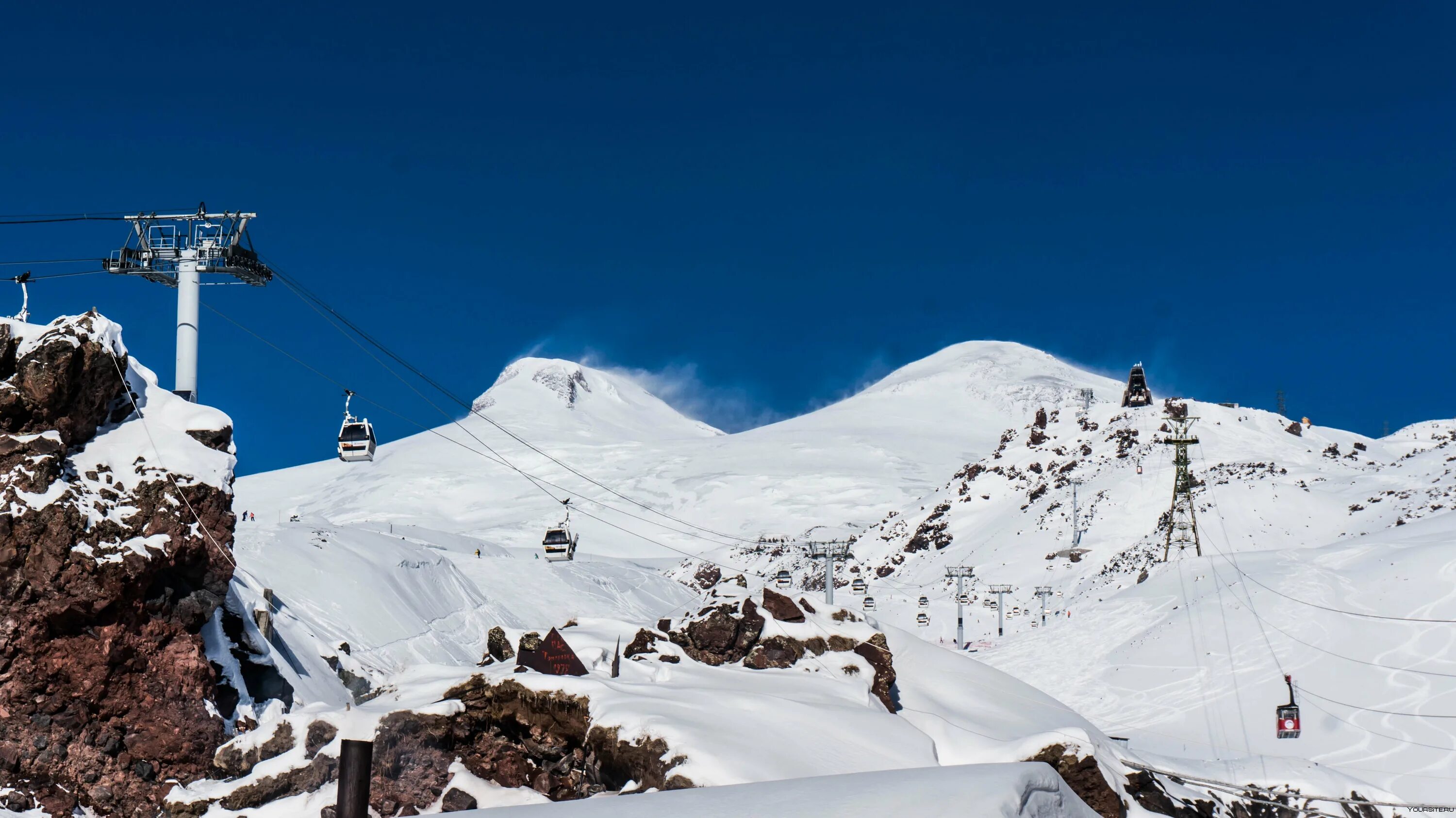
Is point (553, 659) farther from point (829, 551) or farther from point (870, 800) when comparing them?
point (829, 551)

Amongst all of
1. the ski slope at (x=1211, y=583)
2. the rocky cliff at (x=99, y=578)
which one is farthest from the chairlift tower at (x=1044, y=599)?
the rocky cliff at (x=99, y=578)

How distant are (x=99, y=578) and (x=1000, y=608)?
5236 cm

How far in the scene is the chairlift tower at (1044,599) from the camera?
210ft

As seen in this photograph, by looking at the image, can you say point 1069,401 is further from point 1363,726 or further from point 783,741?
point 783,741

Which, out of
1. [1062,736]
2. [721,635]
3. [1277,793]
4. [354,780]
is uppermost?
[721,635]

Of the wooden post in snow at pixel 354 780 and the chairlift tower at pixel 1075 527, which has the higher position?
the chairlift tower at pixel 1075 527

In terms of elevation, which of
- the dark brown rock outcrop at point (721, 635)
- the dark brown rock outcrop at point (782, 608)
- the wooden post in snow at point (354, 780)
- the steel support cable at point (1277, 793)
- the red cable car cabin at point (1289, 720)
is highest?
the dark brown rock outcrop at point (782, 608)

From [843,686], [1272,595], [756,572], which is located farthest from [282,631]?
[756,572]

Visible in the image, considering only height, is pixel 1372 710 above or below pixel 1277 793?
above

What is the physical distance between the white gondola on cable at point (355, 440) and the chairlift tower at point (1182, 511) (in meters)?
48.1

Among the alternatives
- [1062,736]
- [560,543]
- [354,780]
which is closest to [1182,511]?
[560,543]

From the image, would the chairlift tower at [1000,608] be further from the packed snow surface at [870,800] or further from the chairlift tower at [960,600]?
the packed snow surface at [870,800]

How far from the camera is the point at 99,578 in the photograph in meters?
22.3

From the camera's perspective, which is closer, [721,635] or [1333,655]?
[721,635]
